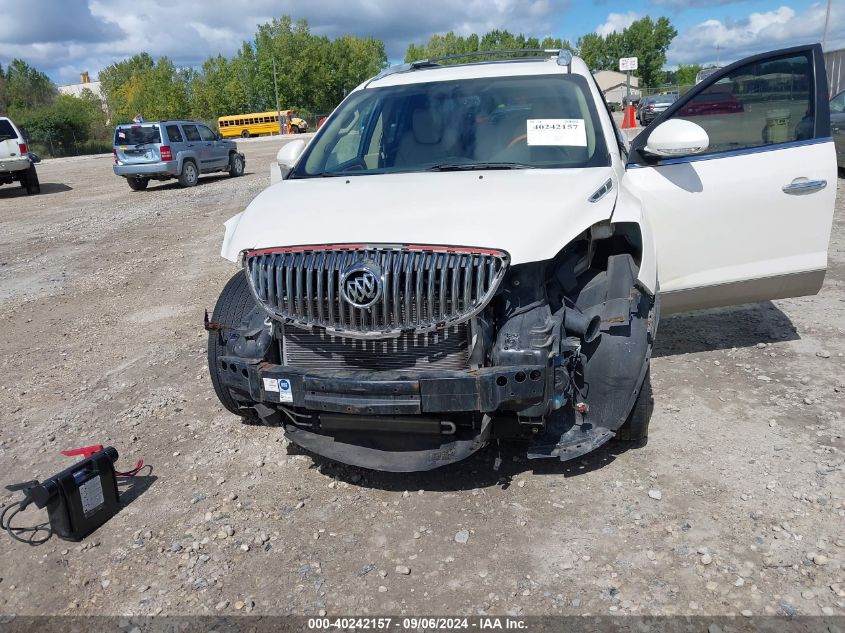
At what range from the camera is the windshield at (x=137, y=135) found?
18.2 m

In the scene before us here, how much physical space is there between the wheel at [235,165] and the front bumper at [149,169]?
282 centimetres

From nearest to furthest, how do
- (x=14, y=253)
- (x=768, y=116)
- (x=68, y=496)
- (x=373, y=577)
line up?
(x=373, y=577) → (x=68, y=496) → (x=768, y=116) → (x=14, y=253)

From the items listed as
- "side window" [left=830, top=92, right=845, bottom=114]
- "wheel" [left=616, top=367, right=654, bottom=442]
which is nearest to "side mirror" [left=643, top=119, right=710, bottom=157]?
"wheel" [left=616, top=367, right=654, bottom=442]

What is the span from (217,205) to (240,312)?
38.2 ft

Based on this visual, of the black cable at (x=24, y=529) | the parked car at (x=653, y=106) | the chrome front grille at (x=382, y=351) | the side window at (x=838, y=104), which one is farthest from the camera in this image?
the parked car at (x=653, y=106)

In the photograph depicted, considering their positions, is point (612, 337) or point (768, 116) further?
point (768, 116)

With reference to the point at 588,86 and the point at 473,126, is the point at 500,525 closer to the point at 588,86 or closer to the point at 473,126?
the point at 473,126

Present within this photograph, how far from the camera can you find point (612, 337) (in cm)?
331

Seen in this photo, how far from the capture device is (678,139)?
3.75 metres

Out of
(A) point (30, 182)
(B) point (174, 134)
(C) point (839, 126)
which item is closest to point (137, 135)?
(B) point (174, 134)

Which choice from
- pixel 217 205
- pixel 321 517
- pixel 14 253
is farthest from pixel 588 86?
pixel 217 205

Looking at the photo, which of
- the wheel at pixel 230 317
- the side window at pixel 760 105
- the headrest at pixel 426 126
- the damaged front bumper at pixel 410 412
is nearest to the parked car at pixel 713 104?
the side window at pixel 760 105

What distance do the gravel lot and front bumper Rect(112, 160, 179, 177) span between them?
541 inches

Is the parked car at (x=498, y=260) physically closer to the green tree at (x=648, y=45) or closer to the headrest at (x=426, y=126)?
the headrest at (x=426, y=126)
